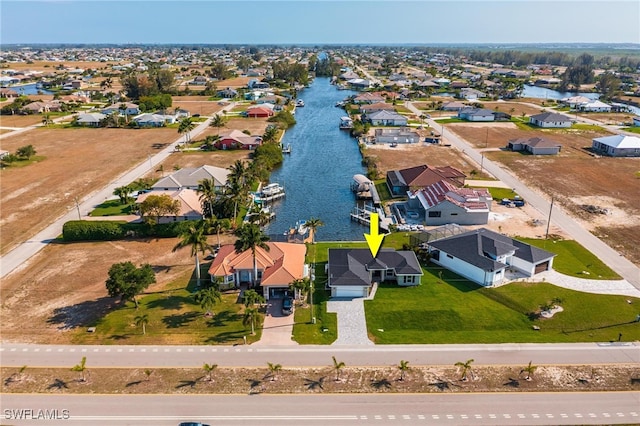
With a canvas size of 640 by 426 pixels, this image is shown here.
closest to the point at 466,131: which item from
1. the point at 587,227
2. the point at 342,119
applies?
the point at 342,119

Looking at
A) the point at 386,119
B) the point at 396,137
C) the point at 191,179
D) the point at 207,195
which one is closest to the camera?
the point at 207,195

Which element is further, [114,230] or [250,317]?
[114,230]

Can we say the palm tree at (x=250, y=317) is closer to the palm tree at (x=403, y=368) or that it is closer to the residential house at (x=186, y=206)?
the palm tree at (x=403, y=368)

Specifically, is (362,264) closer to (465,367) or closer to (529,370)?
(465,367)

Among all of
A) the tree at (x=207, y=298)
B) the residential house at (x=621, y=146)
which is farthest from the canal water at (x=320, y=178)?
the residential house at (x=621, y=146)

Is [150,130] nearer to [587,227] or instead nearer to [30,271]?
[30,271]

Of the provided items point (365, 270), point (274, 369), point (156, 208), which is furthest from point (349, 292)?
point (156, 208)
